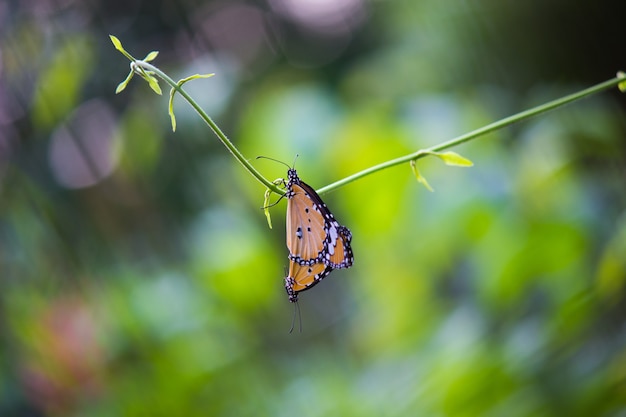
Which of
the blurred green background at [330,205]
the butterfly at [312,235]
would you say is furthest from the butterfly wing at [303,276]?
the blurred green background at [330,205]

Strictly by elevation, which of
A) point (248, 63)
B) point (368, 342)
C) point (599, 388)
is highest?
point (248, 63)

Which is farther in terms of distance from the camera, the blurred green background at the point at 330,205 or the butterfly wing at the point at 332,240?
the blurred green background at the point at 330,205

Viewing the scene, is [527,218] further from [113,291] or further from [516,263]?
[113,291]

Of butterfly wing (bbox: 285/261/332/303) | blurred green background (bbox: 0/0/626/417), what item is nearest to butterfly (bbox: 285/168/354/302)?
butterfly wing (bbox: 285/261/332/303)

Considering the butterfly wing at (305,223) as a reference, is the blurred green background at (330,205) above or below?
above

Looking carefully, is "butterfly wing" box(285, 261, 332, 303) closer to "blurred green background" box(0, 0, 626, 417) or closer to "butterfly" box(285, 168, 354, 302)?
"butterfly" box(285, 168, 354, 302)

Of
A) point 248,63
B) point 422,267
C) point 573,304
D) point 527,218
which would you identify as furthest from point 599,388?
point 248,63

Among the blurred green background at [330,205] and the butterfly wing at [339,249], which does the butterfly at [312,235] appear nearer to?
the butterfly wing at [339,249]

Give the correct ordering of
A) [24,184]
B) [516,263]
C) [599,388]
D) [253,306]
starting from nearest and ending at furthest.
→ 1. [599,388]
2. [516,263]
3. [253,306]
4. [24,184]

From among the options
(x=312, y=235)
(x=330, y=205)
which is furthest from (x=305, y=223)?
(x=330, y=205)
